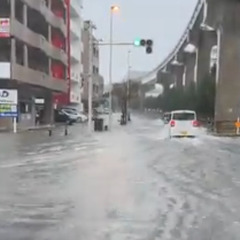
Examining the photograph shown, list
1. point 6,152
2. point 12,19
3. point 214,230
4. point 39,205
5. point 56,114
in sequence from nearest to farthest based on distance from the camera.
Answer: point 214,230
point 39,205
point 6,152
point 12,19
point 56,114

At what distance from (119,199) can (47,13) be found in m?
55.6

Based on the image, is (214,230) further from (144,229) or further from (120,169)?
(120,169)

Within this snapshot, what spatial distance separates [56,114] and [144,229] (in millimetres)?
72048

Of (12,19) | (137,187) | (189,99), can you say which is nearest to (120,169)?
(137,187)

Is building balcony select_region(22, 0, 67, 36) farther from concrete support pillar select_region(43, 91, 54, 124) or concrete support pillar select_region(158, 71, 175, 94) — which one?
concrete support pillar select_region(158, 71, 175, 94)

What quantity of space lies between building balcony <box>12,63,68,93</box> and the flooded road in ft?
98.3

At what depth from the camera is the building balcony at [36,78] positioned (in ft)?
170

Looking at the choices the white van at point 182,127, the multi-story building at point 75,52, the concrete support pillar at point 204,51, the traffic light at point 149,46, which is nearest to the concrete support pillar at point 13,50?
the traffic light at point 149,46

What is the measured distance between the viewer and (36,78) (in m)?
59.1

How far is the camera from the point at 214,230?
9.10m

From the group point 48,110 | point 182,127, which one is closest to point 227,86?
point 182,127

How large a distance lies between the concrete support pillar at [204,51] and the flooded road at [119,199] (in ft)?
191

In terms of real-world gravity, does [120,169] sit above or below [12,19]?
below

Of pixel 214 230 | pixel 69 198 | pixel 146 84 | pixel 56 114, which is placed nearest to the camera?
pixel 214 230
